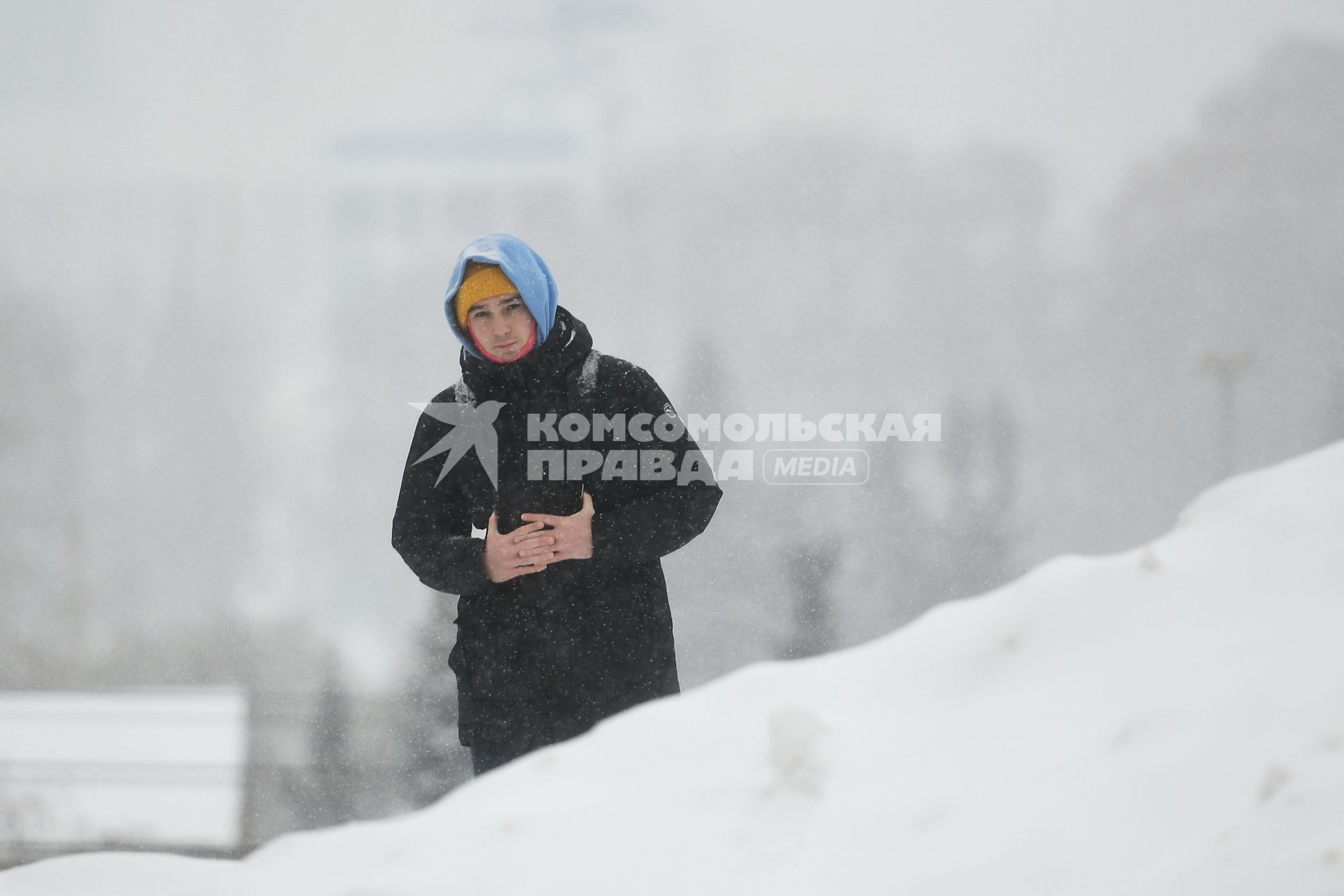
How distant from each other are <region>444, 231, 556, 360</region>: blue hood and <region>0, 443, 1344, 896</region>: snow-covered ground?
740 mm

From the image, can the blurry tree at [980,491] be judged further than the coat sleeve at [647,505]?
Yes

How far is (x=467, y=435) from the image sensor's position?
1.54m

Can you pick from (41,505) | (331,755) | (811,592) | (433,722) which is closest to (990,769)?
(811,592)

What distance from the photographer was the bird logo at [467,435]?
153cm

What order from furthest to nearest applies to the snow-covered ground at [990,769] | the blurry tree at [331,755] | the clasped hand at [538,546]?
the blurry tree at [331,755] → the clasped hand at [538,546] → the snow-covered ground at [990,769]

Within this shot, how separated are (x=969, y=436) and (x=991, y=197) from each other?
0.92 meters

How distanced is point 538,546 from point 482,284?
395 mm

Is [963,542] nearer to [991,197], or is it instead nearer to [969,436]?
[969,436]

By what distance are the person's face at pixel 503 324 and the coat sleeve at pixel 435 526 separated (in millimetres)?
114

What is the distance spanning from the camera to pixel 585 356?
1572mm

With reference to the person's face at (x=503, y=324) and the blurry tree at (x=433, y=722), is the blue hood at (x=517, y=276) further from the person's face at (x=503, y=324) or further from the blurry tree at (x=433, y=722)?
the blurry tree at (x=433, y=722)

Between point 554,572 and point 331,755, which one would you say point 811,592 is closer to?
point 331,755

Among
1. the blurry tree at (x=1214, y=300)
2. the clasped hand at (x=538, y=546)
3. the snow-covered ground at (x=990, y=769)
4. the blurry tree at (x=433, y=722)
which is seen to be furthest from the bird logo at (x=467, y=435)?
the blurry tree at (x=1214, y=300)

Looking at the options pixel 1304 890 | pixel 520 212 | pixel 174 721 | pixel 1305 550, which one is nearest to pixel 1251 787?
pixel 1304 890
